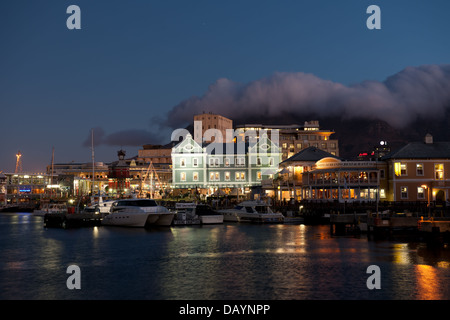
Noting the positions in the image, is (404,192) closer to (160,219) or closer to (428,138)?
(428,138)

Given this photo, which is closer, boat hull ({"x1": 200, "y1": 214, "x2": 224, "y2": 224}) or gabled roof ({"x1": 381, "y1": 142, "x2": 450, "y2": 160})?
boat hull ({"x1": 200, "y1": 214, "x2": 224, "y2": 224})

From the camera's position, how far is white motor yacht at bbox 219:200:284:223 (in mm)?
68625

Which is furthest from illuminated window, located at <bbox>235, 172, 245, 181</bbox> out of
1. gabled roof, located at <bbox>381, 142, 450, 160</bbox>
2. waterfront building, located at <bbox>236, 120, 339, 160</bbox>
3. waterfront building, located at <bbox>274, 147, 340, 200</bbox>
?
waterfront building, located at <bbox>236, 120, 339, 160</bbox>

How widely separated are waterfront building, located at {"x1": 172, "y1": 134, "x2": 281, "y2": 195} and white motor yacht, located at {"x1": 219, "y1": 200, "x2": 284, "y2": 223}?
32633 millimetres

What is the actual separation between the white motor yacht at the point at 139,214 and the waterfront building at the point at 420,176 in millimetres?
33410

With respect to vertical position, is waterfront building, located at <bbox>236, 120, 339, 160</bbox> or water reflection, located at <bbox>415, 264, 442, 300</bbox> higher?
waterfront building, located at <bbox>236, 120, 339, 160</bbox>

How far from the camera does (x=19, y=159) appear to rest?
191500 millimetres

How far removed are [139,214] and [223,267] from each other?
31.2 m

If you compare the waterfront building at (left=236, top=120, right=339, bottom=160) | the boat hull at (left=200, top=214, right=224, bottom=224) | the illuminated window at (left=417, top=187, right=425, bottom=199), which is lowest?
the boat hull at (left=200, top=214, right=224, bottom=224)

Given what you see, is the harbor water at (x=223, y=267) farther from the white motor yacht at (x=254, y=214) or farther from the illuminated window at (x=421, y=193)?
the illuminated window at (x=421, y=193)

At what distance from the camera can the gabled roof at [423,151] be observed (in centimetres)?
7144

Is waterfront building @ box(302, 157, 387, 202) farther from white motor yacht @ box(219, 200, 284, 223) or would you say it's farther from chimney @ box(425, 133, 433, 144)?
white motor yacht @ box(219, 200, 284, 223)
